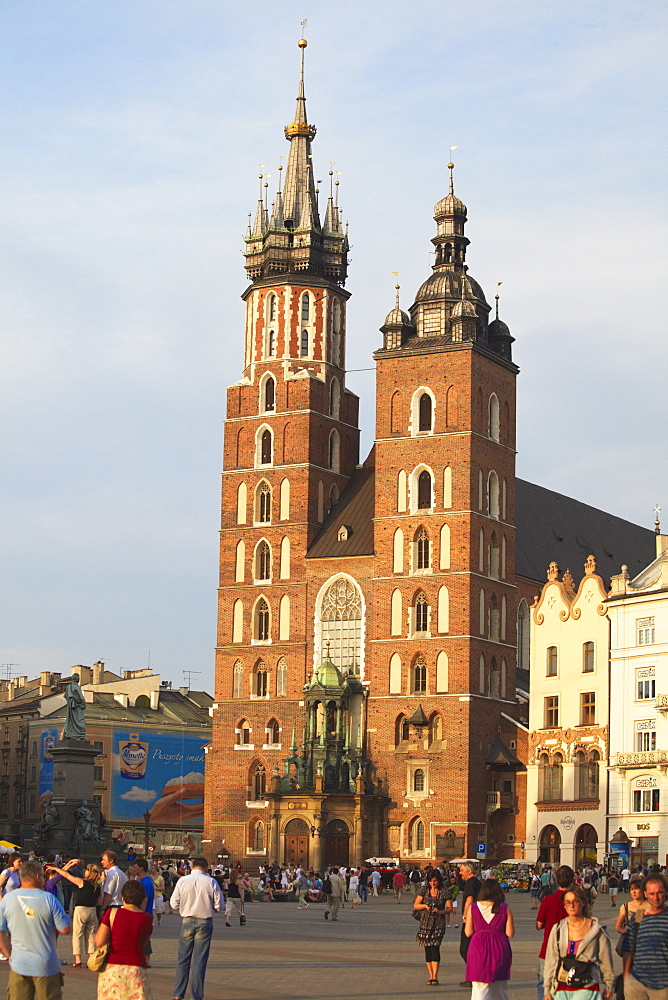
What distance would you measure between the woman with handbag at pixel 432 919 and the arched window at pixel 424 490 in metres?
48.1

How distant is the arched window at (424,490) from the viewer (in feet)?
242

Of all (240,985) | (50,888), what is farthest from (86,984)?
(50,888)

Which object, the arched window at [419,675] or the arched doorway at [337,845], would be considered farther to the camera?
the arched window at [419,675]

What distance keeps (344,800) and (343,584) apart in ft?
32.0

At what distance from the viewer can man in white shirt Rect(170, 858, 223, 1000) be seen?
1841cm

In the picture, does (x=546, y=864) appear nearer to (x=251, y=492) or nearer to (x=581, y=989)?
(x=251, y=492)

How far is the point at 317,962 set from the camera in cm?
2688

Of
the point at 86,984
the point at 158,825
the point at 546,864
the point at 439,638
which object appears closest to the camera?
the point at 86,984

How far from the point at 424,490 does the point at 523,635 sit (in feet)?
30.6

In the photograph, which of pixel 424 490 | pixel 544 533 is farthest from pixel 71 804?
pixel 544 533

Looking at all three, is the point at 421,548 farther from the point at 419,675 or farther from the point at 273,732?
the point at 273,732

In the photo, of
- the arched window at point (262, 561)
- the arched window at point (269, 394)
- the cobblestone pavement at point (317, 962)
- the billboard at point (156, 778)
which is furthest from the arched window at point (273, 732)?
the cobblestone pavement at point (317, 962)

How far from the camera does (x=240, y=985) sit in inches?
874

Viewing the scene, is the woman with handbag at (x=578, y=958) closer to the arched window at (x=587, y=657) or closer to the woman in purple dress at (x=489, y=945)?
the woman in purple dress at (x=489, y=945)
